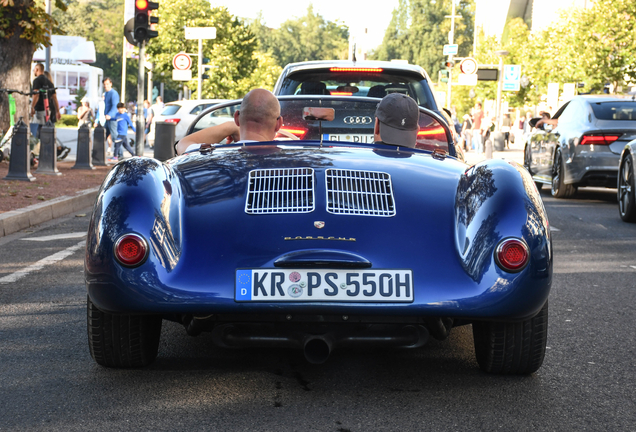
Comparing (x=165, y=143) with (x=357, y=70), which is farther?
(x=357, y=70)

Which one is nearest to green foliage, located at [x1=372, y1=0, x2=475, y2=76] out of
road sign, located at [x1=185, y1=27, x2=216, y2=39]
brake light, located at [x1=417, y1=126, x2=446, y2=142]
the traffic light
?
road sign, located at [x1=185, y1=27, x2=216, y2=39]

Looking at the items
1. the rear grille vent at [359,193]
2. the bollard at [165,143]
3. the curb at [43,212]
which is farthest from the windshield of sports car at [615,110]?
the rear grille vent at [359,193]

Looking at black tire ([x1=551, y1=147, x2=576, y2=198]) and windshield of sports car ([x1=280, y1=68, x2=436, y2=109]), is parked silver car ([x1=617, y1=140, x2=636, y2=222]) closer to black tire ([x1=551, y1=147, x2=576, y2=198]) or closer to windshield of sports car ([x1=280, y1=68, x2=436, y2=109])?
black tire ([x1=551, y1=147, x2=576, y2=198])

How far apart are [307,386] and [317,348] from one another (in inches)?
11.6

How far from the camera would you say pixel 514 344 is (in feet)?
12.8

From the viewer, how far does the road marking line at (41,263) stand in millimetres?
6621

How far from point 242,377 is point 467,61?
109 feet

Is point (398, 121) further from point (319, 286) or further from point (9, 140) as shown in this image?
point (9, 140)

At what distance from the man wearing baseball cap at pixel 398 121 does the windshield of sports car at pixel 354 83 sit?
2.65m

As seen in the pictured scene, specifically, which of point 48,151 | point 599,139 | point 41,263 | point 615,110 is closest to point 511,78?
point 615,110

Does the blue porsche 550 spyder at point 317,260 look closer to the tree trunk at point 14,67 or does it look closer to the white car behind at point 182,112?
the tree trunk at point 14,67

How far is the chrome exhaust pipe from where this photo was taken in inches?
142

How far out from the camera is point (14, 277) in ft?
21.9

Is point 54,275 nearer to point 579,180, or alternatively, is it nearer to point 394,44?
point 579,180
